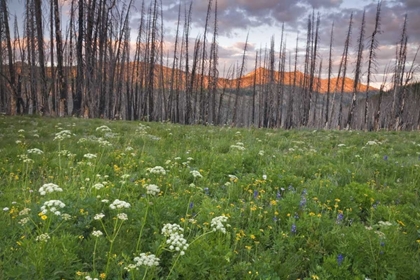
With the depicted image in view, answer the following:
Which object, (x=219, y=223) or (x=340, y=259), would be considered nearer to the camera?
(x=219, y=223)

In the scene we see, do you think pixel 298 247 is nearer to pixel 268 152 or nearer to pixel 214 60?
pixel 268 152

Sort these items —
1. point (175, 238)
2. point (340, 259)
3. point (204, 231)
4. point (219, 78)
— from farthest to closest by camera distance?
point (219, 78), point (204, 231), point (340, 259), point (175, 238)

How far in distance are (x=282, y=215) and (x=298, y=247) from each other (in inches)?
28.6

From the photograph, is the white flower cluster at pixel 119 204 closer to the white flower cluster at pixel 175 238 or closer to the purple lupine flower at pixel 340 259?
the white flower cluster at pixel 175 238

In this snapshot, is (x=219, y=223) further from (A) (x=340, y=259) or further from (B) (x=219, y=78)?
(B) (x=219, y=78)

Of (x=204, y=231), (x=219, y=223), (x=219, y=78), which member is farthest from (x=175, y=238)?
(x=219, y=78)

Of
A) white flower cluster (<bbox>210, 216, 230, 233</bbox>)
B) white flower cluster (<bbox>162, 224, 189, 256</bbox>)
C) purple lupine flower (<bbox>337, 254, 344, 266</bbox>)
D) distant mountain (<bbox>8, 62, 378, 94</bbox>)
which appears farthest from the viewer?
distant mountain (<bbox>8, 62, 378, 94</bbox>)

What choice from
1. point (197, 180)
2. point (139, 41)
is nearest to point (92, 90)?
point (139, 41)

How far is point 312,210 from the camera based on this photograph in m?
4.66

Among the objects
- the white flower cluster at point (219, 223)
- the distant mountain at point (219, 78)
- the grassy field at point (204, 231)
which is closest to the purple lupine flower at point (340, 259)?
the grassy field at point (204, 231)

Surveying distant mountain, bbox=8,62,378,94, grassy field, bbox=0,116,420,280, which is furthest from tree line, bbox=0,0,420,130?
grassy field, bbox=0,116,420,280

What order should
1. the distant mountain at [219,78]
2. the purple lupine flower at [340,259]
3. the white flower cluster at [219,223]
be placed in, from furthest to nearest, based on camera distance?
the distant mountain at [219,78], the purple lupine flower at [340,259], the white flower cluster at [219,223]

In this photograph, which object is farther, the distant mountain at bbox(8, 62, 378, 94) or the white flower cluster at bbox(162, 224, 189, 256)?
the distant mountain at bbox(8, 62, 378, 94)

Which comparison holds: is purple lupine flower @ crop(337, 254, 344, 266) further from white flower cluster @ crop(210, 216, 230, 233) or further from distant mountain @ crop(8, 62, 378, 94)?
distant mountain @ crop(8, 62, 378, 94)
